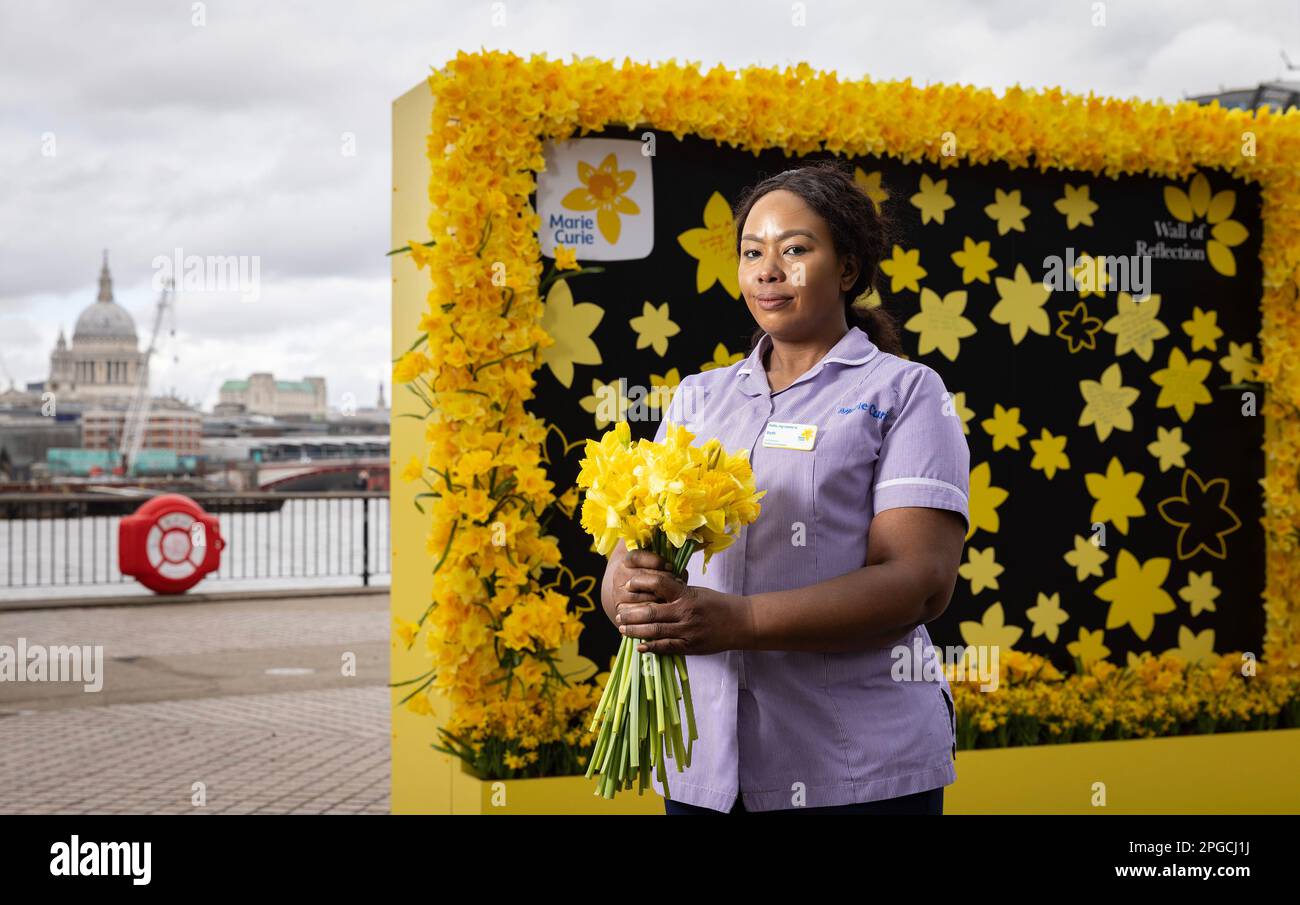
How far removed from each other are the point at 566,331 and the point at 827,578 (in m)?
3.30

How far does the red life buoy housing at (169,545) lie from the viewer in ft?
49.6

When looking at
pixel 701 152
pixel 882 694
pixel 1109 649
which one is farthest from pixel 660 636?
pixel 1109 649

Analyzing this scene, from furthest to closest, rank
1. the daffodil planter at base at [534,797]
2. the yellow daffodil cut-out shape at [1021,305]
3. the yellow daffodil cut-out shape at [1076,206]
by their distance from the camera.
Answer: the yellow daffodil cut-out shape at [1076,206]
the yellow daffodil cut-out shape at [1021,305]
the daffodil planter at base at [534,797]

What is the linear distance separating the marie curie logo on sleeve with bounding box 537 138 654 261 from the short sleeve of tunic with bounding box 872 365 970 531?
10.7 feet

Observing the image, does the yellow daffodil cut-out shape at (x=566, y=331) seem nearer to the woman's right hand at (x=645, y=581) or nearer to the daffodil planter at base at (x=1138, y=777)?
the daffodil planter at base at (x=1138, y=777)

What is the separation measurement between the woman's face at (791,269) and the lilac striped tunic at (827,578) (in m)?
0.10

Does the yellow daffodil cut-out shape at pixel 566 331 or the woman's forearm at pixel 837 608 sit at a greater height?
the yellow daffodil cut-out shape at pixel 566 331

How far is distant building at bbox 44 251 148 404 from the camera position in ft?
411

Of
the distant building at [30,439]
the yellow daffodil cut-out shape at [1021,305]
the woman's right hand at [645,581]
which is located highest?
the distant building at [30,439]

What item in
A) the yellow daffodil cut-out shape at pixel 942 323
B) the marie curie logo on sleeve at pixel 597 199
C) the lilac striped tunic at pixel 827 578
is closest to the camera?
the lilac striped tunic at pixel 827 578

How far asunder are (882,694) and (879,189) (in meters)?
3.95

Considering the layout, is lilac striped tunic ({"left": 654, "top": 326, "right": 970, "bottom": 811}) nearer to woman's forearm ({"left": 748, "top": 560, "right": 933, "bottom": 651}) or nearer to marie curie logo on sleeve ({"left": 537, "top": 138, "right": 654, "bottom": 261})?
woman's forearm ({"left": 748, "top": 560, "right": 933, "bottom": 651})

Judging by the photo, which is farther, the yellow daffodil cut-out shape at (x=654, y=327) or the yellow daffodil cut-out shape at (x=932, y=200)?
the yellow daffodil cut-out shape at (x=932, y=200)

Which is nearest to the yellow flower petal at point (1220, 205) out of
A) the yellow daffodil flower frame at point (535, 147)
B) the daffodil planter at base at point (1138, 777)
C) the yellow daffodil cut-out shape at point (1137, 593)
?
the yellow daffodil flower frame at point (535, 147)
